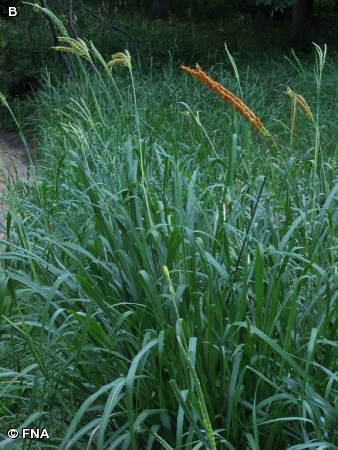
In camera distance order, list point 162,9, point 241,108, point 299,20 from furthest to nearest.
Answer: point 162,9, point 299,20, point 241,108

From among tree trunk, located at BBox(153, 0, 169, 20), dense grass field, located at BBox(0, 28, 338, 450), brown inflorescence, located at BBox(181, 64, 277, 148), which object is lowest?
tree trunk, located at BBox(153, 0, 169, 20)

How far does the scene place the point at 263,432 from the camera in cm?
218

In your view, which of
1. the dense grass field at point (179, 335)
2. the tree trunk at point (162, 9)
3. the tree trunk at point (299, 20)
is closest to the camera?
the dense grass field at point (179, 335)

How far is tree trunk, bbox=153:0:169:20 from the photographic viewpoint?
14.2 m

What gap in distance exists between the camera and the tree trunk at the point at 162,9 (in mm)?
14172

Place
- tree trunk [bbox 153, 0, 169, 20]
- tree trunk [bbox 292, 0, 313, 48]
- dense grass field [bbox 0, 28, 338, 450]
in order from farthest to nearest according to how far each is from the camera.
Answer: tree trunk [bbox 153, 0, 169, 20]
tree trunk [bbox 292, 0, 313, 48]
dense grass field [bbox 0, 28, 338, 450]

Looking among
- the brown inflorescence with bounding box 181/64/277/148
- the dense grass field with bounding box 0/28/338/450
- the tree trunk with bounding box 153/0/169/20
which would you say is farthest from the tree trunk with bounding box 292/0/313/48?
the brown inflorescence with bounding box 181/64/277/148

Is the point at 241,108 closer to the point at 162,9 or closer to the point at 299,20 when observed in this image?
the point at 299,20

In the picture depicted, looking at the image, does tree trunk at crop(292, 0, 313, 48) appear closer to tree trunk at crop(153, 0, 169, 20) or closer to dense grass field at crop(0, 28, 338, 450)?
tree trunk at crop(153, 0, 169, 20)

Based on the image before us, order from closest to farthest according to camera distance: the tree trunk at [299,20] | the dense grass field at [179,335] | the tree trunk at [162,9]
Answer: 1. the dense grass field at [179,335]
2. the tree trunk at [299,20]
3. the tree trunk at [162,9]

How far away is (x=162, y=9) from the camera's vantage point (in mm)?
14219

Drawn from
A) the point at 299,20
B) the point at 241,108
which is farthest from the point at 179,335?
the point at 299,20

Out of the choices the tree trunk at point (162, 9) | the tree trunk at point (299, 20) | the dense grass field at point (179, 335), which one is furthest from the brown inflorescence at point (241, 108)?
the tree trunk at point (162, 9)

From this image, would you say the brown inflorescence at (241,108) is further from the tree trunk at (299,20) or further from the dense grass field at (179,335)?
the tree trunk at (299,20)
